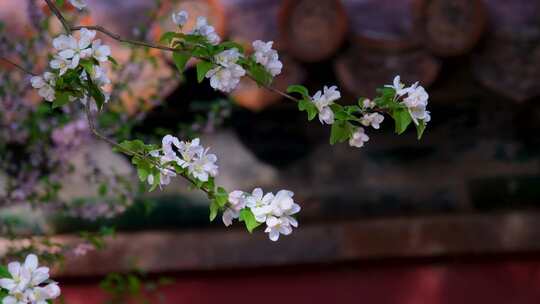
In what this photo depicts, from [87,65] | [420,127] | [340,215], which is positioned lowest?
[87,65]

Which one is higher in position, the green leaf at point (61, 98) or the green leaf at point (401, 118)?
the green leaf at point (401, 118)

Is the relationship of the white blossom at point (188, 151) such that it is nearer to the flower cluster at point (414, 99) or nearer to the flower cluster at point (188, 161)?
the flower cluster at point (188, 161)

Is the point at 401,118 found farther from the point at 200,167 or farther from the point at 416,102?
the point at 200,167

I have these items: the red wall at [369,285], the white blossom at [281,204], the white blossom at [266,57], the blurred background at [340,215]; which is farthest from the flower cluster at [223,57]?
the red wall at [369,285]

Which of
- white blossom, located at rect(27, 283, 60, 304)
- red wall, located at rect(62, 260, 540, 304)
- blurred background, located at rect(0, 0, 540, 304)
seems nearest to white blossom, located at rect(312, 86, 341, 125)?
white blossom, located at rect(27, 283, 60, 304)

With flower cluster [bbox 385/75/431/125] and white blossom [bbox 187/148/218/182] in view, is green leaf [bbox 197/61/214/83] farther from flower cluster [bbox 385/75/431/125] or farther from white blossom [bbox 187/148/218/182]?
flower cluster [bbox 385/75/431/125]

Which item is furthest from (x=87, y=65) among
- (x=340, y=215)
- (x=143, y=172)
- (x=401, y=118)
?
(x=340, y=215)
